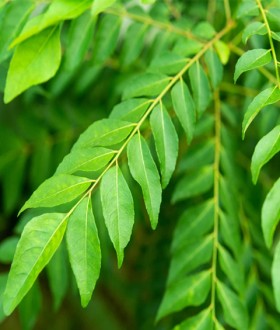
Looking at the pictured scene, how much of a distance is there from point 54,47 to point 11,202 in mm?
630

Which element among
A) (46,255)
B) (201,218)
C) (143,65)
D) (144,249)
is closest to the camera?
(46,255)

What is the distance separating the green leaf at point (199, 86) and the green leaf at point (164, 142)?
13 cm

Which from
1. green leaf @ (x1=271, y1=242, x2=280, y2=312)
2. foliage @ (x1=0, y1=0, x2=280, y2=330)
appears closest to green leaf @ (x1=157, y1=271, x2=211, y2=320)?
foliage @ (x1=0, y1=0, x2=280, y2=330)

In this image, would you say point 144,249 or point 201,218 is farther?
point 144,249

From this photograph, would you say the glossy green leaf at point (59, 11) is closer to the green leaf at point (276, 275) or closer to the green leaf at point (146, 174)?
the green leaf at point (146, 174)

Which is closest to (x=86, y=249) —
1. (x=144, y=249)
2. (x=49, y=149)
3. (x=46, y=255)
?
(x=46, y=255)

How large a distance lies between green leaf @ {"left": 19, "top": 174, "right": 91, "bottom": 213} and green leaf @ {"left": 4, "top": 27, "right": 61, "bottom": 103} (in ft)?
0.56

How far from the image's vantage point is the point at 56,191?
2.51ft

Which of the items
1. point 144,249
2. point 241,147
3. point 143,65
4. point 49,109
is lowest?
point 144,249

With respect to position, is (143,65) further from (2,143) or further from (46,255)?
(46,255)

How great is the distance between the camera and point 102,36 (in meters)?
1.11

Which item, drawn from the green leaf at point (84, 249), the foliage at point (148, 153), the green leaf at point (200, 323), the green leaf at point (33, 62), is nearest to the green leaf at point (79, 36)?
the foliage at point (148, 153)

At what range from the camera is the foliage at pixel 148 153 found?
745 millimetres

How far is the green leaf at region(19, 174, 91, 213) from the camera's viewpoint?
760 mm
